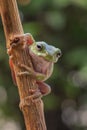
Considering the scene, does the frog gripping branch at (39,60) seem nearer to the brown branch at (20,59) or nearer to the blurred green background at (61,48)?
the brown branch at (20,59)

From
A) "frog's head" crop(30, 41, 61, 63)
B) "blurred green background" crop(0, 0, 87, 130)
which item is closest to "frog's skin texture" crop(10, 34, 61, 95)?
"frog's head" crop(30, 41, 61, 63)

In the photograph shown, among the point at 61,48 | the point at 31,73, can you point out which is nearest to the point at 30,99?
the point at 31,73

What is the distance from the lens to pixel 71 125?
2.34 meters

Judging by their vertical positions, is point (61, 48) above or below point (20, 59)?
below

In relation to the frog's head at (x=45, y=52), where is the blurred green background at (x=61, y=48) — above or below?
below

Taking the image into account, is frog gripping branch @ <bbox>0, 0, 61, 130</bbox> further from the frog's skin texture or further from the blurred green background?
the blurred green background

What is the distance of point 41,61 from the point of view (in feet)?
2.20

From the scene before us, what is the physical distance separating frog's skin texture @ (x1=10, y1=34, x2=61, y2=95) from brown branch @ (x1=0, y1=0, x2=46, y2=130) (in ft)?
0.03

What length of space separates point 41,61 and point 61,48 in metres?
1.33

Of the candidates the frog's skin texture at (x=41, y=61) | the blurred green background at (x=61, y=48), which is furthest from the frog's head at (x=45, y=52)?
the blurred green background at (x=61, y=48)

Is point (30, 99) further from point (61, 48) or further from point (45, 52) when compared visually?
point (61, 48)

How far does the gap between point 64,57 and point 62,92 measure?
200 millimetres

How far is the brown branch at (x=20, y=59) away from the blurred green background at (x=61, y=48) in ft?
3.65

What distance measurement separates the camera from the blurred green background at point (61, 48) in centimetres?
185
